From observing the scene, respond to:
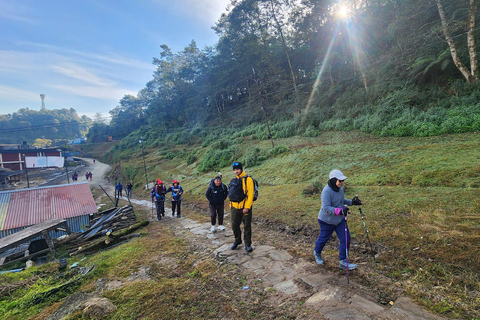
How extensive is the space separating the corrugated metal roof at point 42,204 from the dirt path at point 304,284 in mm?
11195

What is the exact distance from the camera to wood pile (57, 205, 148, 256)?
7.84 m

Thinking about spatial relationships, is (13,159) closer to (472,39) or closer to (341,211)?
(341,211)

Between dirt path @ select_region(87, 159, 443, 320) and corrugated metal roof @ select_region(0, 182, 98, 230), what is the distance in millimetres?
11195

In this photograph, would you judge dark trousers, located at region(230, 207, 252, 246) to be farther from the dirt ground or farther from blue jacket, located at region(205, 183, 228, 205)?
blue jacket, located at region(205, 183, 228, 205)

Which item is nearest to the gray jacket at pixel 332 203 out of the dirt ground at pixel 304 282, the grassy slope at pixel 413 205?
the dirt ground at pixel 304 282

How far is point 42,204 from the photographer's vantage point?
41.4 feet

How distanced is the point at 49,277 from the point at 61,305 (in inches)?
81.8

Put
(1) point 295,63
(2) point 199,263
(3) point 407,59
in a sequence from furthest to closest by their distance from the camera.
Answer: (1) point 295,63 → (3) point 407,59 → (2) point 199,263

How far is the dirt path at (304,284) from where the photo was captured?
298 cm

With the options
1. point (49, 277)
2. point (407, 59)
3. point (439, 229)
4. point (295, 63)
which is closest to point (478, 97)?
point (407, 59)

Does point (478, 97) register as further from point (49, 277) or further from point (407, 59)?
point (49, 277)

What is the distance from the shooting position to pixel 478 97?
12.9m

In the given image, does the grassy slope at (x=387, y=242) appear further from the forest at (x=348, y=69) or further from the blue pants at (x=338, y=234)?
the forest at (x=348, y=69)

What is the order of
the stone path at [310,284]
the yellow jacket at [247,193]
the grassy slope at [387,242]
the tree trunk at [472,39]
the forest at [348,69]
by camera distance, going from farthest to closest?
the forest at [348,69] < the tree trunk at [472,39] < the yellow jacket at [247,193] < the grassy slope at [387,242] < the stone path at [310,284]
